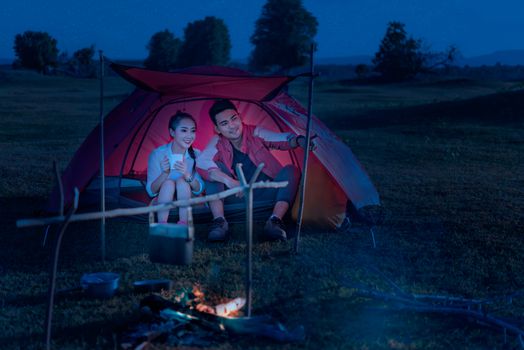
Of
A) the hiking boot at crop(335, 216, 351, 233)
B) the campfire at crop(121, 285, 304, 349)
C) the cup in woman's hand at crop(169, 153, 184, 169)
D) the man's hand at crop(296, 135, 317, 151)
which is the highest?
the man's hand at crop(296, 135, 317, 151)

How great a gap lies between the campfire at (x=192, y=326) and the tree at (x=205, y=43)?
71.4m

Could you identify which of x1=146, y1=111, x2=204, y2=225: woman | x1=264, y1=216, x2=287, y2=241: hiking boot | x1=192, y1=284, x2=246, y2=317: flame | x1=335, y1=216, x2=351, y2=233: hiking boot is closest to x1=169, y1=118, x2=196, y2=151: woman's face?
x1=146, y1=111, x2=204, y2=225: woman

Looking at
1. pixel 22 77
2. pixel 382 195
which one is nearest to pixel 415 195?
pixel 382 195

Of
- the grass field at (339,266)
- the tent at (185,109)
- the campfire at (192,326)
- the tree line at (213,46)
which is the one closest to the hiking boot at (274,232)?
the grass field at (339,266)

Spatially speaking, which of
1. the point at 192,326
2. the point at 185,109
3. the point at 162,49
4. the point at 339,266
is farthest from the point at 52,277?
the point at 162,49

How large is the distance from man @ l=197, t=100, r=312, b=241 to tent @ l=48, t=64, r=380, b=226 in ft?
0.64

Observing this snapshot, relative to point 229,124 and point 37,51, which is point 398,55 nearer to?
point 37,51

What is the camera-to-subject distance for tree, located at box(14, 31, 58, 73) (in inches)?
2411

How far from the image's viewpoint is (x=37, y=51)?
61.5 m

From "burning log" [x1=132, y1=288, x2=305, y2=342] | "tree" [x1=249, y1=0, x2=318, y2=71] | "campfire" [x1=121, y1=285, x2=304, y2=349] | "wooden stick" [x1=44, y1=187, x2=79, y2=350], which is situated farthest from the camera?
"tree" [x1=249, y1=0, x2=318, y2=71]

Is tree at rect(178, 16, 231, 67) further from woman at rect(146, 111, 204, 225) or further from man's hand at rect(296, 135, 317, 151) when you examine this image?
man's hand at rect(296, 135, 317, 151)

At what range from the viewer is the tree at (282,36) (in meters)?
72.1

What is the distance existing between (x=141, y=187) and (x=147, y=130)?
72 centimetres

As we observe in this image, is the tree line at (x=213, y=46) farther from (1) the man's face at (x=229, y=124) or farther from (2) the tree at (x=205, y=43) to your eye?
(1) the man's face at (x=229, y=124)
